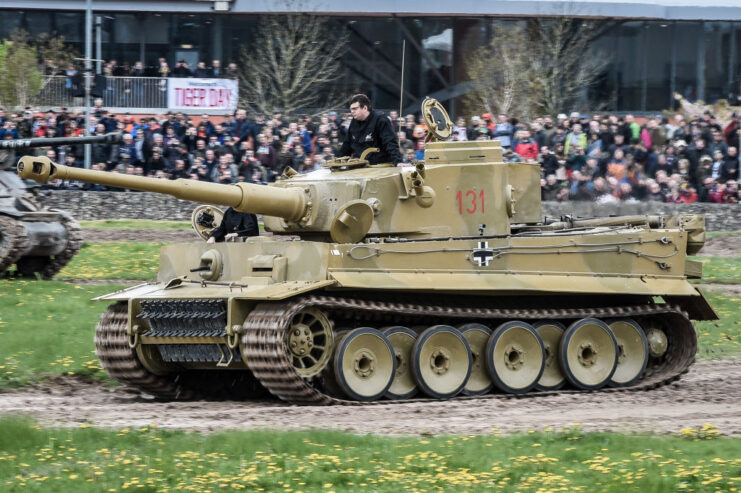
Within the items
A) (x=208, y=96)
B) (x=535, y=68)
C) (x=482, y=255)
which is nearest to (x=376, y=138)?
(x=482, y=255)

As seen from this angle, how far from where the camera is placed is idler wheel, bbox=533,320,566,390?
1759 cm

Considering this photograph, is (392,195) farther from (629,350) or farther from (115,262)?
(115,262)

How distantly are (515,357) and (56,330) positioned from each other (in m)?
6.82

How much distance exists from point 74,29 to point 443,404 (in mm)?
36244

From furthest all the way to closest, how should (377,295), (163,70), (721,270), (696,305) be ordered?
(163,70)
(721,270)
(696,305)
(377,295)

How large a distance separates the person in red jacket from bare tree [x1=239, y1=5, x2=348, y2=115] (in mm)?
12351

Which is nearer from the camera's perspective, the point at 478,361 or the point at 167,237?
the point at 478,361

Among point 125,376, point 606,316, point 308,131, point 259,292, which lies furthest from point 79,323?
point 308,131

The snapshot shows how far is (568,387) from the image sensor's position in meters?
18.0

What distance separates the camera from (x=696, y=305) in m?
18.7

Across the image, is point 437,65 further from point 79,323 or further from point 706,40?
point 79,323

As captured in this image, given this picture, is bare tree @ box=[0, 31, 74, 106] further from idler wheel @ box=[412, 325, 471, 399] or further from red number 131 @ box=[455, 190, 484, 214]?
idler wheel @ box=[412, 325, 471, 399]

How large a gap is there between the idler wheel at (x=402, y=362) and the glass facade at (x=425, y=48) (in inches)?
1217

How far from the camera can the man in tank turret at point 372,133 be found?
17.7m
